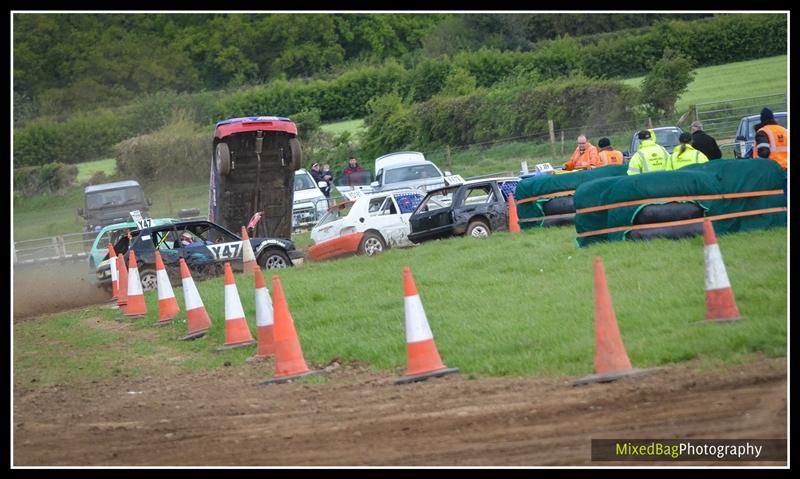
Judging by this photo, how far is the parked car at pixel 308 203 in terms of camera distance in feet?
118

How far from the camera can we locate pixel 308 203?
3634cm

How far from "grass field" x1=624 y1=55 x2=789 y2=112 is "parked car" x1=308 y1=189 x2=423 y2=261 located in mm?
23727

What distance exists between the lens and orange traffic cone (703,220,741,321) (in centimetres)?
979

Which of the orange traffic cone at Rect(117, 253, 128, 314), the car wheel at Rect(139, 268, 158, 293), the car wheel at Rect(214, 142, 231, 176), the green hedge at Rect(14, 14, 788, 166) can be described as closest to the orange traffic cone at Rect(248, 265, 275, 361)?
the orange traffic cone at Rect(117, 253, 128, 314)

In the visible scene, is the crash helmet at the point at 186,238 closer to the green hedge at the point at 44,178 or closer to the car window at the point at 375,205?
the car window at the point at 375,205

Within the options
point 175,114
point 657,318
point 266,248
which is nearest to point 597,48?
point 175,114

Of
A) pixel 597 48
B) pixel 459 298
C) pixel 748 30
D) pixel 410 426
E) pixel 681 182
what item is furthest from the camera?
pixel 597 48

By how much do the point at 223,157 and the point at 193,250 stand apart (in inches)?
122

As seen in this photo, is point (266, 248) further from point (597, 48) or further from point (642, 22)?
point (642, 22)

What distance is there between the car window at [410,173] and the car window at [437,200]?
959cm

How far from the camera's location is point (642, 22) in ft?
210

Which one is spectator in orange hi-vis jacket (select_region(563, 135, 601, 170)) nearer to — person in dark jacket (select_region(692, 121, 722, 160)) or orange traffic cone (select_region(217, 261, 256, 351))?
person in dark jacket (select_region(692, 121, 722, 160))

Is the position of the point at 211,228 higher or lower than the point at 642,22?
lower

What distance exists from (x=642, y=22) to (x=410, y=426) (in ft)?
193
